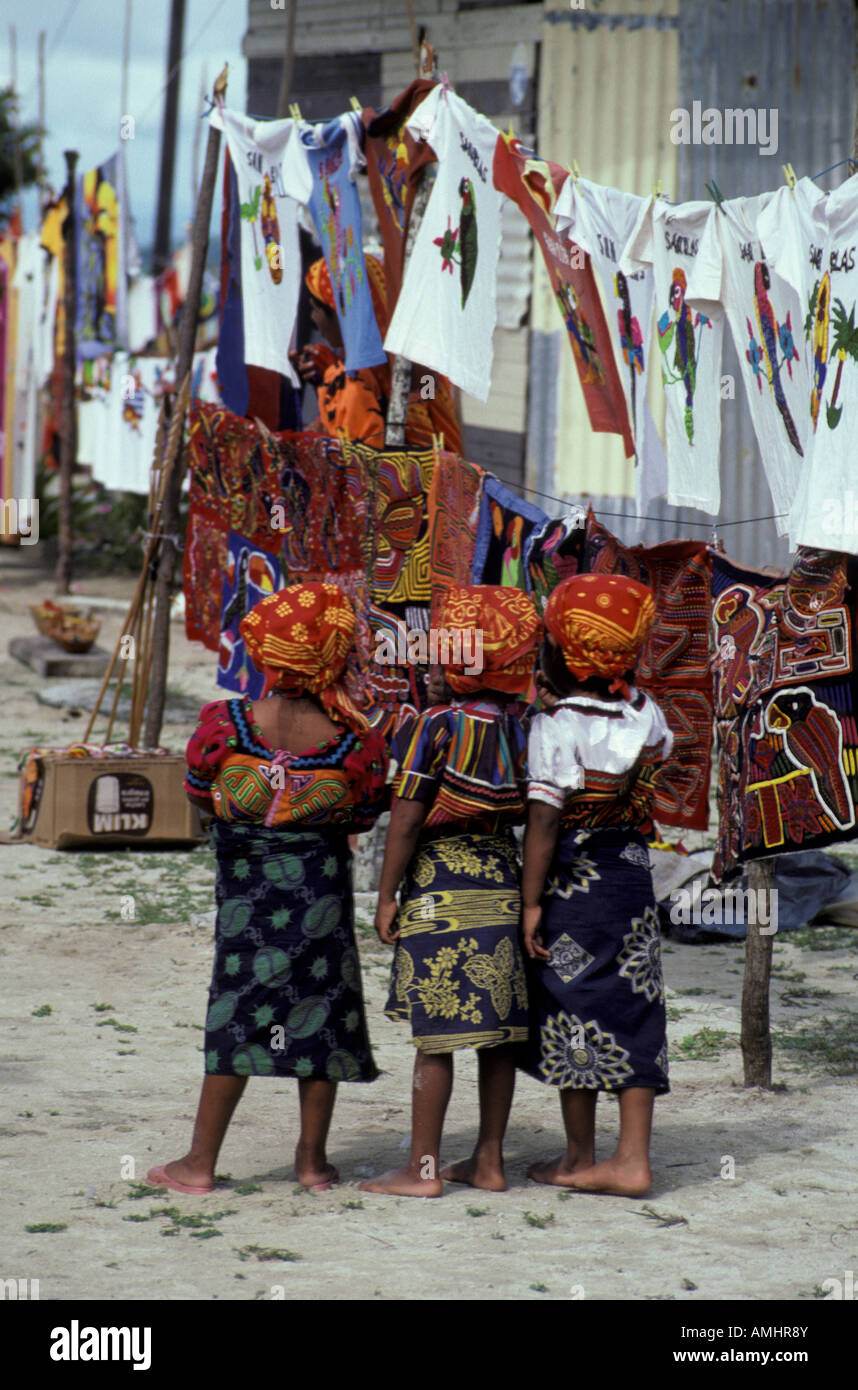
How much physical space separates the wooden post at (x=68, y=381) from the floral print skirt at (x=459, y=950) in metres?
11.3

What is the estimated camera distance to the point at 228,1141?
12.7 feet

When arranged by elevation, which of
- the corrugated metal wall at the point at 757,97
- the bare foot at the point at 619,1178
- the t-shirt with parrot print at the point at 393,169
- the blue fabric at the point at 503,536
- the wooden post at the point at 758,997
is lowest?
the bare foot at the point at 619,1178

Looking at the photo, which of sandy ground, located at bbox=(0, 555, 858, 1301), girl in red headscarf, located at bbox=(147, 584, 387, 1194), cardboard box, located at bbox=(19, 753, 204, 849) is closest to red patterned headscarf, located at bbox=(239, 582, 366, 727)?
girl in red headscarf, located at bbox=(147, 584, 387, 1194)

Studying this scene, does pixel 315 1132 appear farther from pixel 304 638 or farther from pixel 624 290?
pixel 624 290

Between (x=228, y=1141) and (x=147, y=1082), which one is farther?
(x=147, y=1082)

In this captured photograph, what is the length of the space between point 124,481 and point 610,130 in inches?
218

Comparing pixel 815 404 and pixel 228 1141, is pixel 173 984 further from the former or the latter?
pixel 815 404

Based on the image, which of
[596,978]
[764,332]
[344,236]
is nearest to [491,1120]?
[596,978]

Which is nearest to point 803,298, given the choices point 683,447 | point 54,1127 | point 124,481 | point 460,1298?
point 683,447

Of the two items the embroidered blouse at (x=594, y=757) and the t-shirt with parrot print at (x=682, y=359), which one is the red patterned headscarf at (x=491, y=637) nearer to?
the embroidered blouse at (x=594, y=757)

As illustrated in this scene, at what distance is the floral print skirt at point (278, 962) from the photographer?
11.2ft

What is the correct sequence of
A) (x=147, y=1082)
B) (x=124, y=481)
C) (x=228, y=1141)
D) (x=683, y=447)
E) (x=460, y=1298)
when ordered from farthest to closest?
1. (x=124, y=481)
2. (x=683, y=447)
3. (x=147, y=1082)
4. (x=228, y=1141)
5. (x=460, y=1298)

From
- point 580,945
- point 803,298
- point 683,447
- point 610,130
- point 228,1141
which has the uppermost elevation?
point 610,130

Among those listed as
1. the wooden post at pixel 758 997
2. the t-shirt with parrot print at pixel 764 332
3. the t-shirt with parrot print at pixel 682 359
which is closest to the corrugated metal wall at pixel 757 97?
the t-shirt with parrot print at pixel 682 359
